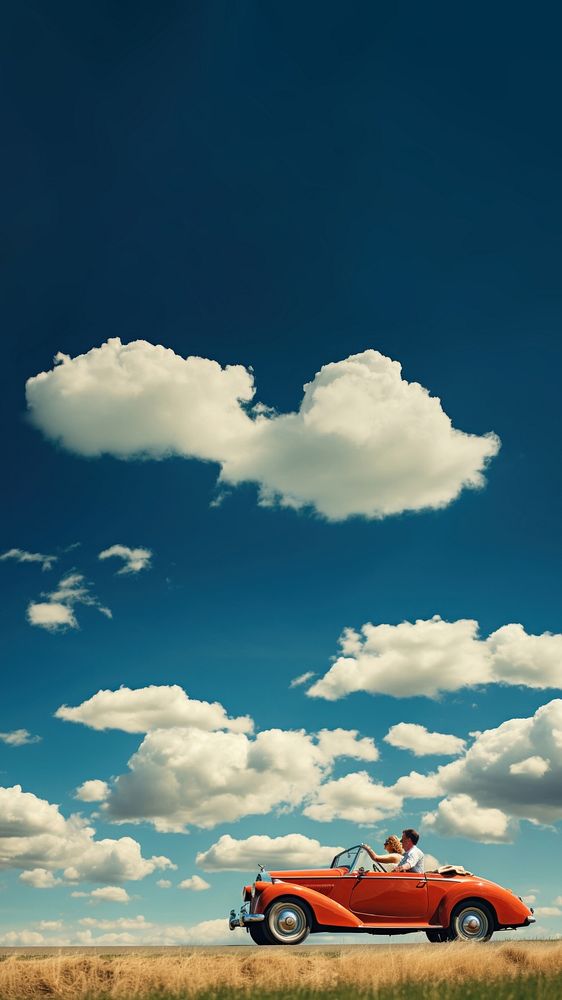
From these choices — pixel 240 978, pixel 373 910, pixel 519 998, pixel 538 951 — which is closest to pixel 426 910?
pixel 373 910

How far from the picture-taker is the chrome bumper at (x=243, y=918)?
17750 mm

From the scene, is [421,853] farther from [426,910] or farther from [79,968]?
[79,968]

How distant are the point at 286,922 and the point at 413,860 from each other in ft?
10.3

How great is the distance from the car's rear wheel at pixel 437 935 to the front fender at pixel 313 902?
2.10 m

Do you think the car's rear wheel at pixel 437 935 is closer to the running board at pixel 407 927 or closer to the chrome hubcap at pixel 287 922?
the running board at pixel 407 927

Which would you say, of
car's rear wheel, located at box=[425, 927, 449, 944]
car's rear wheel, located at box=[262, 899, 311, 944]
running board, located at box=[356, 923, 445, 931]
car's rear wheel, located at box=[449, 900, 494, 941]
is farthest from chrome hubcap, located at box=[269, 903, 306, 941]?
car's rear wheel, located at box=[449, 900, 494, 941]

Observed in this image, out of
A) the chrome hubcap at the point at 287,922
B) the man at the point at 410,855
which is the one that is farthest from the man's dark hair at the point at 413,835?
the chrome hubcap at the point at 287,922

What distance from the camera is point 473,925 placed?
61.9ft

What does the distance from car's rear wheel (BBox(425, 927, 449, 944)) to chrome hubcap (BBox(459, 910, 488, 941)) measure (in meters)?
0.40

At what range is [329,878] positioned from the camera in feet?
61.8

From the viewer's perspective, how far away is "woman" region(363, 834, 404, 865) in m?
19.3

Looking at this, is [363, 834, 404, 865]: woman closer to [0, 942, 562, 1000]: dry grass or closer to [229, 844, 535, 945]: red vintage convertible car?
[229, 844, 535, 945]: red vintage convertible car

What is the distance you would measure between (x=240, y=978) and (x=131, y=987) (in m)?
1.75

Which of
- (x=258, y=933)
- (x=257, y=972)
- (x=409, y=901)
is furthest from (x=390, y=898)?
(x=257, y=972)
